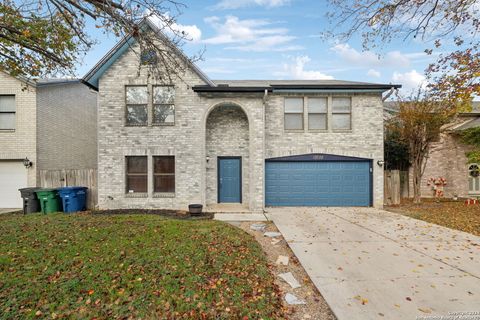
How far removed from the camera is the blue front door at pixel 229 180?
10.6m

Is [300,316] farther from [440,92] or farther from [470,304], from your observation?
[440,92]

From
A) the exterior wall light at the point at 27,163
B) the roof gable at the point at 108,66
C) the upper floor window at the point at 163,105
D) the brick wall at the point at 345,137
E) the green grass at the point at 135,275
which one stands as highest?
the roof gable at the point at 108,66

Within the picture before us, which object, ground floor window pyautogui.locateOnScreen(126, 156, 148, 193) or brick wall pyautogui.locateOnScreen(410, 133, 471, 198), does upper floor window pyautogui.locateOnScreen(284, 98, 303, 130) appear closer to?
ground floor window pyautogui.locateOnScreen(126, 156, 148, 193)

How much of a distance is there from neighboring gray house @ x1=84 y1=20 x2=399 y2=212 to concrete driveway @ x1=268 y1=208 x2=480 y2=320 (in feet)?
9.13

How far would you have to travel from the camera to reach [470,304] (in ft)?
10.3

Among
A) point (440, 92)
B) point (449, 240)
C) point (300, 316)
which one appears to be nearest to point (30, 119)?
point (300, 316)

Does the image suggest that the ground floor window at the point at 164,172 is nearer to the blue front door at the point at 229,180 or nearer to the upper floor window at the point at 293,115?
the blue front door at the point at 229,180

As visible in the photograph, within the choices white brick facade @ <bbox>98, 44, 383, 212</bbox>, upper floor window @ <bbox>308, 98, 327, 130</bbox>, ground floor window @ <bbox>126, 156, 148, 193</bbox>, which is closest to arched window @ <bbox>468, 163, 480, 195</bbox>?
upper floor window @ <bbox>308, 98, 327, 130</bbox>

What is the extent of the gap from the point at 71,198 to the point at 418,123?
15.6 meters

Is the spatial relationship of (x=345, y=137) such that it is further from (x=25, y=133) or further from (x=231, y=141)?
(x=25, y=133)

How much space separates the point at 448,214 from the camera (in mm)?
9164

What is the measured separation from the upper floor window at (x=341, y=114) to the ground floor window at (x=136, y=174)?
8526 mm

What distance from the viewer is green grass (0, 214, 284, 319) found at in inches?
120

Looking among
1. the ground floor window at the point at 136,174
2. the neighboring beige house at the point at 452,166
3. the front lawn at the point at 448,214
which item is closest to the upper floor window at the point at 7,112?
the ground floor window at the point at 136,174
